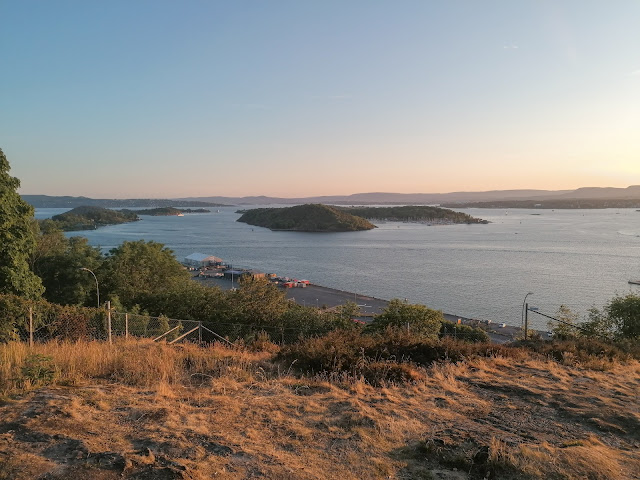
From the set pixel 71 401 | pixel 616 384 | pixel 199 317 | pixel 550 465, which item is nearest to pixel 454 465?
pixel 550 465

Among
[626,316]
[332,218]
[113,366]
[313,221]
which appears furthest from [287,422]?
[313,221]

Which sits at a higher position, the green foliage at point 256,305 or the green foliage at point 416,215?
the green foliage at point 416,215

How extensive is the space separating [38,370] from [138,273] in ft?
69.7

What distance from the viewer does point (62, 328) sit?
7.81 metres

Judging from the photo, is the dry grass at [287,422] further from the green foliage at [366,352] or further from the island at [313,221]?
the island at [313,221]

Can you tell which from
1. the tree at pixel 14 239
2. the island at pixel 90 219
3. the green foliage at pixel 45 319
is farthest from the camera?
the island at pixel 90 219

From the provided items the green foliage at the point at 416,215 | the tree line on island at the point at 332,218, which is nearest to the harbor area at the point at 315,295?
the tree line on island at the point at 332,218

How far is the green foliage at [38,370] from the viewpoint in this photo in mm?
4461

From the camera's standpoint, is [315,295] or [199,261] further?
[199,261]

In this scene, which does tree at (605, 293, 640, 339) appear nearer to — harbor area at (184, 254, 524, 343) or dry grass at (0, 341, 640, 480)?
harbor area at (184, 254, 524, 343)

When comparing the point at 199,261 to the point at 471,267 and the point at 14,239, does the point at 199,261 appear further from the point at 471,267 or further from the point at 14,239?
the point at 14,239

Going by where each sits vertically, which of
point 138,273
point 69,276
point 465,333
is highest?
point 69,276

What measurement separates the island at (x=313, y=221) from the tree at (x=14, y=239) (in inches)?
4406

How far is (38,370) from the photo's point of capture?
178 inches
